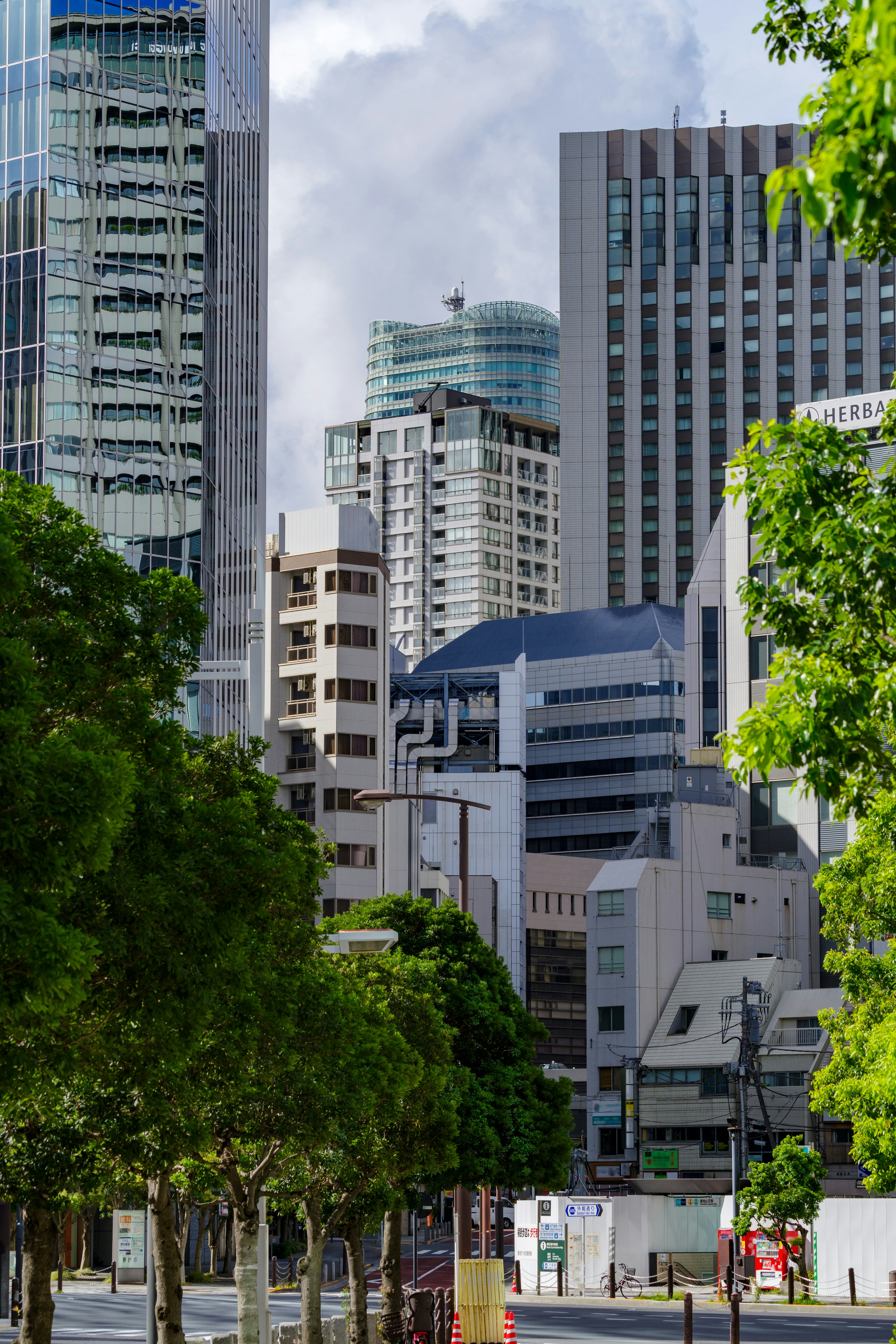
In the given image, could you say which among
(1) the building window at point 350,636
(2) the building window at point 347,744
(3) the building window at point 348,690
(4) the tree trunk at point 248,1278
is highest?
(1) the building window at point 350,636

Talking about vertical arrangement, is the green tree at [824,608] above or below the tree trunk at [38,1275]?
above

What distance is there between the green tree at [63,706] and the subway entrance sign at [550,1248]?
4547 cm

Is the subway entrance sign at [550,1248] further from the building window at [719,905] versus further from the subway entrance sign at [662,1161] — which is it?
the building window at [719,905]

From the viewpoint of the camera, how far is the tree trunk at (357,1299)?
3462 cm

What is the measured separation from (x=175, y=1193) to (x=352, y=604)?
59.3 m

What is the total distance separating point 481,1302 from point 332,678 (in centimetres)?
6417

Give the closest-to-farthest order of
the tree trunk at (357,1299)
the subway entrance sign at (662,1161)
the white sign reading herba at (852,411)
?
the tree trunk at (357,1299), the subway entrance sign at (662,1161), the white sign reading herba at (852,411)

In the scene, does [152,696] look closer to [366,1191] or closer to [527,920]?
[366,1191]

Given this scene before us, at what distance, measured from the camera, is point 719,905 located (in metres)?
106

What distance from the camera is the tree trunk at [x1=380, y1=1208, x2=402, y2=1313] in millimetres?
37094

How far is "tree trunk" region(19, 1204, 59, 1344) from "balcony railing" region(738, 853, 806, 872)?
281 feet

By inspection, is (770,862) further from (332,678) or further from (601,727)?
(601,727)

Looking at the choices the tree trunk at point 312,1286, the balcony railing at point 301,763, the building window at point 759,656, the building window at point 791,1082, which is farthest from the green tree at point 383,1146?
the building window at point 759,656

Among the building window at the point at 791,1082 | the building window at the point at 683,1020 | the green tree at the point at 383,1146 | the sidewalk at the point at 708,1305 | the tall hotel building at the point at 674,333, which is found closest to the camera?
the green tree at the point at 383,1146
